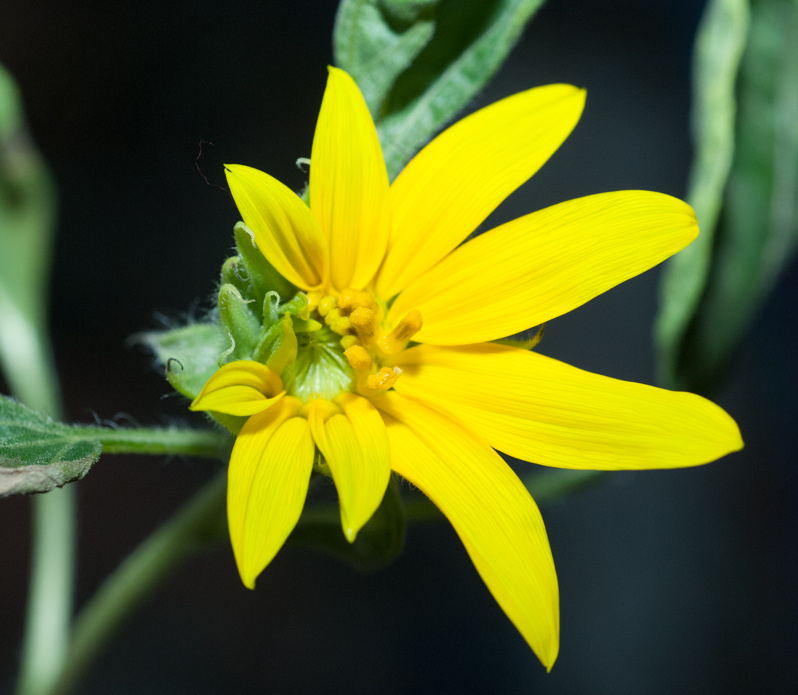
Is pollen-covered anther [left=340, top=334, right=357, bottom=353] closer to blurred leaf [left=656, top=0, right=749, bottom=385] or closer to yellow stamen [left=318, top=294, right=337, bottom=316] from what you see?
yellow stamen [left=318, top=294, right=337, bottom=316]

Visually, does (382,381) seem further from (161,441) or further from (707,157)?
(707,157)

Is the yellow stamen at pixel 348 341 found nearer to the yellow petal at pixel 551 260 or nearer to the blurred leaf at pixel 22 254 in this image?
the yellow petal at pixel 551 260

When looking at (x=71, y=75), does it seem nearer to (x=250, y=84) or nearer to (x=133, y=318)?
(x=250, y=84)

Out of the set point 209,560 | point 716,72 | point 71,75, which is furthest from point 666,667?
point 71,75

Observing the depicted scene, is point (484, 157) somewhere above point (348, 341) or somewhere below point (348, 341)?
above

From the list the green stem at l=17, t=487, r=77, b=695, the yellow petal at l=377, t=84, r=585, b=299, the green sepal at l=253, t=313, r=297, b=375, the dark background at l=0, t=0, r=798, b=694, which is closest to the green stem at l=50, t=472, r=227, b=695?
the green stem at l=17, t=487, r=77, b=695

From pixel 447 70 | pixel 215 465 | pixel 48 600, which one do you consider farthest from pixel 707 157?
pixel 215 465
